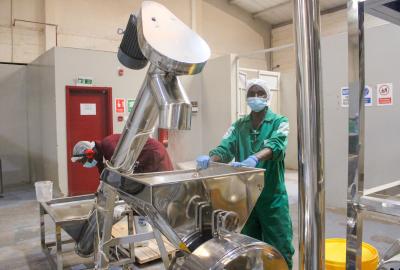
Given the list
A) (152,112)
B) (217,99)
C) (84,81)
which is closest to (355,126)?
(152,112)

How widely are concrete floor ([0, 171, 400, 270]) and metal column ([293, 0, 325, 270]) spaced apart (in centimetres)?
189

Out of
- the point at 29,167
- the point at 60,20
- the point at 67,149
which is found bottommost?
the point at 29,167

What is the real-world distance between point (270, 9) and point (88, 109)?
4.76 meters

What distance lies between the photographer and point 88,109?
15.8 feet

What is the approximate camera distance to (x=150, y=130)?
1072 millimetres

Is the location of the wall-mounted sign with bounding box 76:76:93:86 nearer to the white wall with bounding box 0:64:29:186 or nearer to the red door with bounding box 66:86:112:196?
the red door with bounding box 66:86:112:196

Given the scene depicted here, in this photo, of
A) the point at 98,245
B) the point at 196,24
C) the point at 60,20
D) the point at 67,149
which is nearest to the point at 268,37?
the point at 196,24

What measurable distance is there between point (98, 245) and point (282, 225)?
3.37 feet

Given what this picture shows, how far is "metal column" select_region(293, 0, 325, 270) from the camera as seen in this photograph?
1.68 feet

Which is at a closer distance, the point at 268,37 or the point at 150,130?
the point at 150,130

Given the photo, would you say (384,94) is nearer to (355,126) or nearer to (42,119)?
(355,126)

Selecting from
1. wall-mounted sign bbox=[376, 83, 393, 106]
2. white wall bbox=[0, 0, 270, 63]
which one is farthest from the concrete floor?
white wall bbox=[0, 0, 270, 63]

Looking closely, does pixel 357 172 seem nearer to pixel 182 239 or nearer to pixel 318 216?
pixel 318 216

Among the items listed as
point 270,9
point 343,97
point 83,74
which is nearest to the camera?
point 343,97
